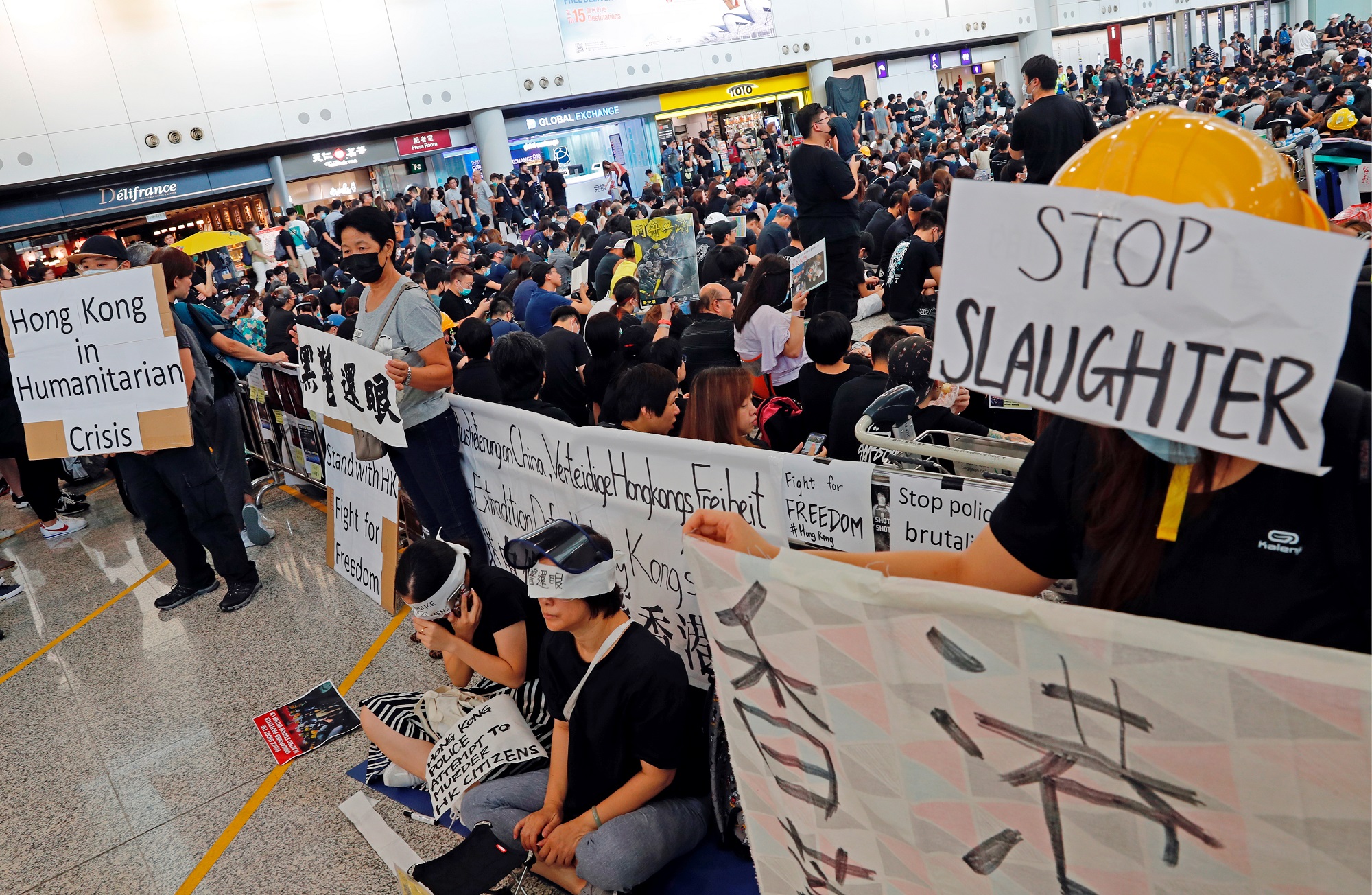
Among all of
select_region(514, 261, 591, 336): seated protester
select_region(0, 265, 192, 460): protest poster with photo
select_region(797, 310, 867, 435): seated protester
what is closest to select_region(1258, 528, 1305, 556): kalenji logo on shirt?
select_region(797, 310, 867, 435): seated protester

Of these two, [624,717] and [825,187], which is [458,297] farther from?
[624,717]

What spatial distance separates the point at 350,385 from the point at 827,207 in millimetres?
4386

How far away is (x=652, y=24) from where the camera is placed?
28.8 metres

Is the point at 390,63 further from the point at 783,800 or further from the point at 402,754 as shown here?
the point at 783,800

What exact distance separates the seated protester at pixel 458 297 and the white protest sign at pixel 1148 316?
9281mm

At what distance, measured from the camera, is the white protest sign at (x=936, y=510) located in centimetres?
261

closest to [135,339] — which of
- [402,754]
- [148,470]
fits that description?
[148,470]

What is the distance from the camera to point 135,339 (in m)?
5.15

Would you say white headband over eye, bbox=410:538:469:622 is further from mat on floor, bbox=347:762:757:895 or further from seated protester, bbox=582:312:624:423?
seated protester, bbox=582:312:624:423

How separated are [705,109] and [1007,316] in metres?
32.6

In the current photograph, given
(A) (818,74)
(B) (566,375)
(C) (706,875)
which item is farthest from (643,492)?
(A) (818,74)

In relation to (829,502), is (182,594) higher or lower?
lower

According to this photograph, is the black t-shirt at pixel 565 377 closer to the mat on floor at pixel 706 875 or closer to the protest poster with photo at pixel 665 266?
the protest poster with photo at pixel 665 266

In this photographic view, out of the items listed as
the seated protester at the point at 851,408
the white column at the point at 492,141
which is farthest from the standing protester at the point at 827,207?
the white column at the point at 492,141
